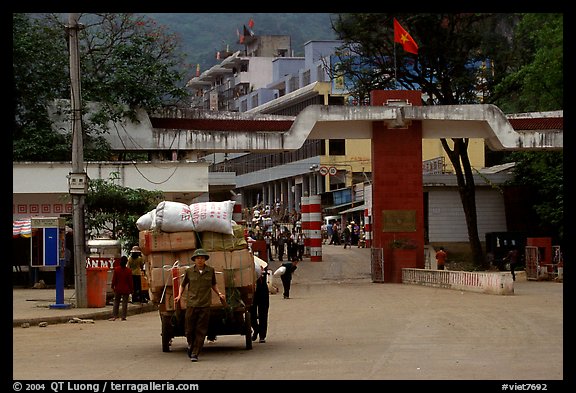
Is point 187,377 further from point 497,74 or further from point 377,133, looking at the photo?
point 497,74

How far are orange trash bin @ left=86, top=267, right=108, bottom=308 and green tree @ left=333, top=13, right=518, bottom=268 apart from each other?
74.1 feet

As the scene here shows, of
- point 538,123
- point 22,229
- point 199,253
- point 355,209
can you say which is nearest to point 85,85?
point 22,229

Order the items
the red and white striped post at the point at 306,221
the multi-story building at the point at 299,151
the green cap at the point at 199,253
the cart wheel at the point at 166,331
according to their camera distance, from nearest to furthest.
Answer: the green cap at the point at 199,253, the cart wheel at the point at 166,331, the red and white striped post at the point at 306,221, the multi-story building at the point at 299,151

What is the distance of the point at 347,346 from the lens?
1720 centimetres

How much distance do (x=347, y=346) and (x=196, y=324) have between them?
256 cm

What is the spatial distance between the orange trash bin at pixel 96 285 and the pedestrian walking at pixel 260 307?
909 centimetres

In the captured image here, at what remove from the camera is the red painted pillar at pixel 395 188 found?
39094mm

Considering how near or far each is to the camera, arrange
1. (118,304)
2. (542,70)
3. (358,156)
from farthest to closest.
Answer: (358,156), (542,70), (118,304)

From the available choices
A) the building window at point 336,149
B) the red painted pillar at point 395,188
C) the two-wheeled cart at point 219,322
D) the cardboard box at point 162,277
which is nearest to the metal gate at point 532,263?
the red painted pillar at point 395,188

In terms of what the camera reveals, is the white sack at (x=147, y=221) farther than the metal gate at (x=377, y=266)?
No

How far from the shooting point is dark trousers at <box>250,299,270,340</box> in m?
17.8

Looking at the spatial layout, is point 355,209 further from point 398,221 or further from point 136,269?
point 136,269

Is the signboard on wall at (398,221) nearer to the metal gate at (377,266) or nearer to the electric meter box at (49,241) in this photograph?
the metal gate at (377,266)
